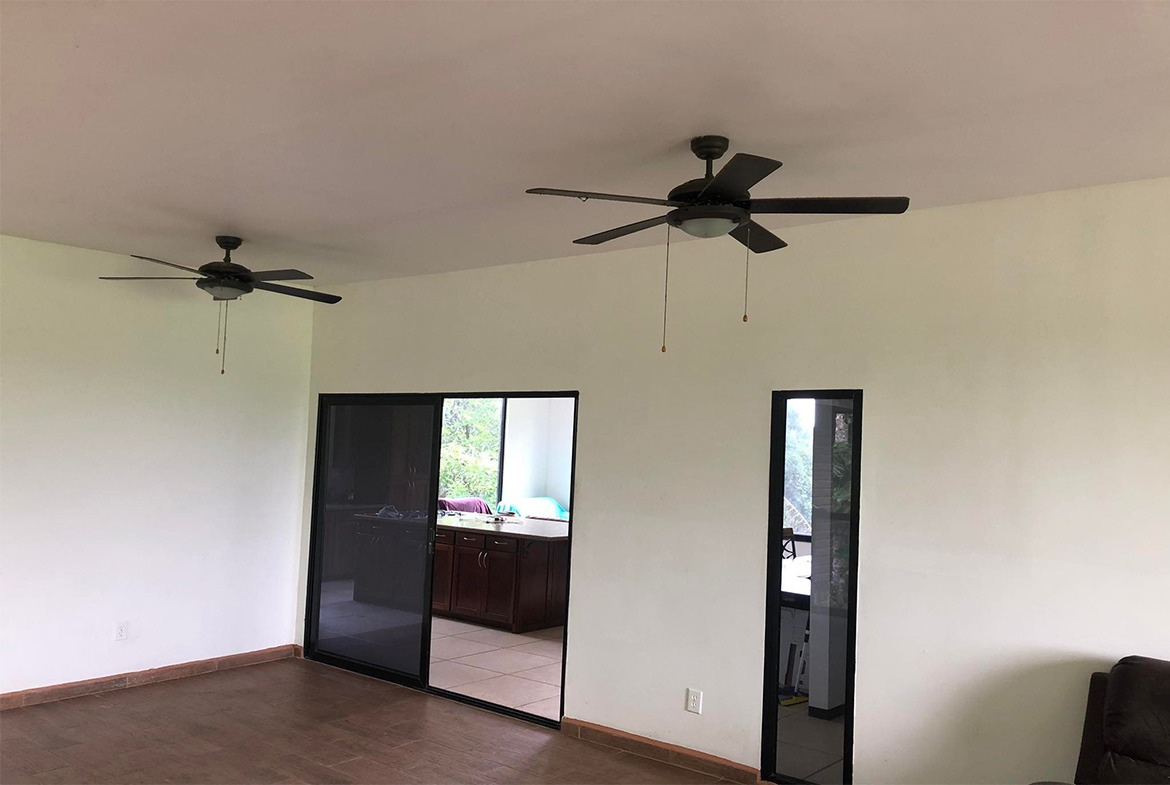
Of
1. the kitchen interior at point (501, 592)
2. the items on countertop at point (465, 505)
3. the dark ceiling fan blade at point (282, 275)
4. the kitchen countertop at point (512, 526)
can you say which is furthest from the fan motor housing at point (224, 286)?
the items on countertop at point (465, 505)

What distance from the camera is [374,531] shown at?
249 inches

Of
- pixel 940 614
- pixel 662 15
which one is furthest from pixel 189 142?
pixel 940 614

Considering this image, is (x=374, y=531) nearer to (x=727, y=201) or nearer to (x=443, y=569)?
(x=443, y=569)

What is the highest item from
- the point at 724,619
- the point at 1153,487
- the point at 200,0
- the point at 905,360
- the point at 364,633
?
the point at 200,0

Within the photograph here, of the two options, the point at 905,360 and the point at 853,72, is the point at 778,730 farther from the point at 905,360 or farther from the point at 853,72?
the point at 853,72

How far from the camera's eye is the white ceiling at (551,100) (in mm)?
2352

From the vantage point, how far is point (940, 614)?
12.4ft

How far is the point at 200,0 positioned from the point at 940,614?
3.62 metres

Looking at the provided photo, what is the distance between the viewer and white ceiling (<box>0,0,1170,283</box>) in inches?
92.6

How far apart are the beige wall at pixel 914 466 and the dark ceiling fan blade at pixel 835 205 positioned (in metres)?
1.24

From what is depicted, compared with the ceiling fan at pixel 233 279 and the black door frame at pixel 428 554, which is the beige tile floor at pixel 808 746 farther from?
the ceiling fan at pixel 233 279

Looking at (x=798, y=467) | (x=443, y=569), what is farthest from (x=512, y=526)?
(x=798, y=467)

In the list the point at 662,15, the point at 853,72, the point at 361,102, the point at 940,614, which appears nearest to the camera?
the point at 662,15

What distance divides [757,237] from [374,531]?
13.3 feet
